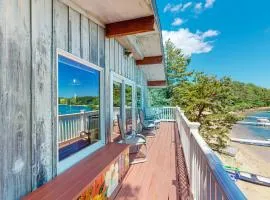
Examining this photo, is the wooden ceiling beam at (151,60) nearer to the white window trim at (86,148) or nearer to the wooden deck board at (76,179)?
the white window trim at (86,148)

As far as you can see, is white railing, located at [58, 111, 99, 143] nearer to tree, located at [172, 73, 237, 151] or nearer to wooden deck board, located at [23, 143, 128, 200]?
wooden deck board, located at [23, 143, 128, 200]

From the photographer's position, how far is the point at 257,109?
54938 mm

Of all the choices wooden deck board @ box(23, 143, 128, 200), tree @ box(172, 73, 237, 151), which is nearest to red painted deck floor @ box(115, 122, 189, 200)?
wooden deck board @ box(23, 143, 128, 200)

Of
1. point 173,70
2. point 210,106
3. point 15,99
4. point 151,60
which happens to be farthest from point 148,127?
point 173,70

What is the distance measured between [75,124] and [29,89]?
1.17 metres

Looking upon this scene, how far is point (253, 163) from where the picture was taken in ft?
52.0

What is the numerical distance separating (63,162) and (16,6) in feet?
5.88

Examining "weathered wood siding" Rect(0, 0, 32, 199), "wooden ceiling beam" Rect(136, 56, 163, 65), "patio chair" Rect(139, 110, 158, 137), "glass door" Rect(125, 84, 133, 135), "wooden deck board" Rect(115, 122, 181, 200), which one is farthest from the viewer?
"patio chair" Rect(139, 110, 158, 137)

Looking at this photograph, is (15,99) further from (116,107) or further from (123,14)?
(116,107)

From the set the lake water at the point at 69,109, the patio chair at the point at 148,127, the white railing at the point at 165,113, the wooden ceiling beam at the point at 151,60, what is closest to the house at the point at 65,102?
the lake water at the point at 69,109

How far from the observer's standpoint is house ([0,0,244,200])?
1.49m

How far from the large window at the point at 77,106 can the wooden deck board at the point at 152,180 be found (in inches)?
38.5

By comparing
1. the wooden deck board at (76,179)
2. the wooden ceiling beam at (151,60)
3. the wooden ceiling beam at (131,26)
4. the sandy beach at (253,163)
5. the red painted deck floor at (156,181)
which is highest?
the wooden ceiling beam at (151,60)

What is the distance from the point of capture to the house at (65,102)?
58.7 inches
